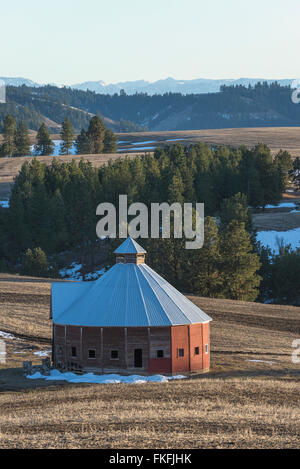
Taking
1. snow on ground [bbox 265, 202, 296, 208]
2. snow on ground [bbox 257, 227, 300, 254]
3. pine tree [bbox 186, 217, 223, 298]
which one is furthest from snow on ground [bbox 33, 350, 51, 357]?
snow on ground [bbox 265, 202, 296, 208]

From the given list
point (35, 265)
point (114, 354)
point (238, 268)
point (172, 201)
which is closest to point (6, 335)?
point (114, 354)

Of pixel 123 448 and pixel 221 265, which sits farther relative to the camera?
pixel 221 265

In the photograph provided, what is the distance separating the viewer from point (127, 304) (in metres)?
47.2

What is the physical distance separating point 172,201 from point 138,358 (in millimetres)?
67857

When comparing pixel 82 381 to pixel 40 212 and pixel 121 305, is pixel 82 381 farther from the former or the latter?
pixel 40 212

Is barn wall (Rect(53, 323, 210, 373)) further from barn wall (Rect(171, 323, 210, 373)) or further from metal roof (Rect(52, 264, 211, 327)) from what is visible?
metal roof (Rect(52, 264, 211, 327))

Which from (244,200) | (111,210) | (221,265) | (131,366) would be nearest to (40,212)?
(111,210)

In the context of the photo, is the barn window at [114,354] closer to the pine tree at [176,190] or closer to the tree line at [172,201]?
the tree line at [172,201]

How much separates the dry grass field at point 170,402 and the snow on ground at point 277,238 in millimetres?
44423

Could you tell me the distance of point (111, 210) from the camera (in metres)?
121

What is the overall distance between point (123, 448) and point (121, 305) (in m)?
24.2

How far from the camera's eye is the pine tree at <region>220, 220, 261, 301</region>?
89.7 meters

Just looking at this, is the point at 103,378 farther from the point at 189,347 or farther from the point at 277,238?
the point at 277,238

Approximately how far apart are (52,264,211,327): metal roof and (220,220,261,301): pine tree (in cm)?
4045
